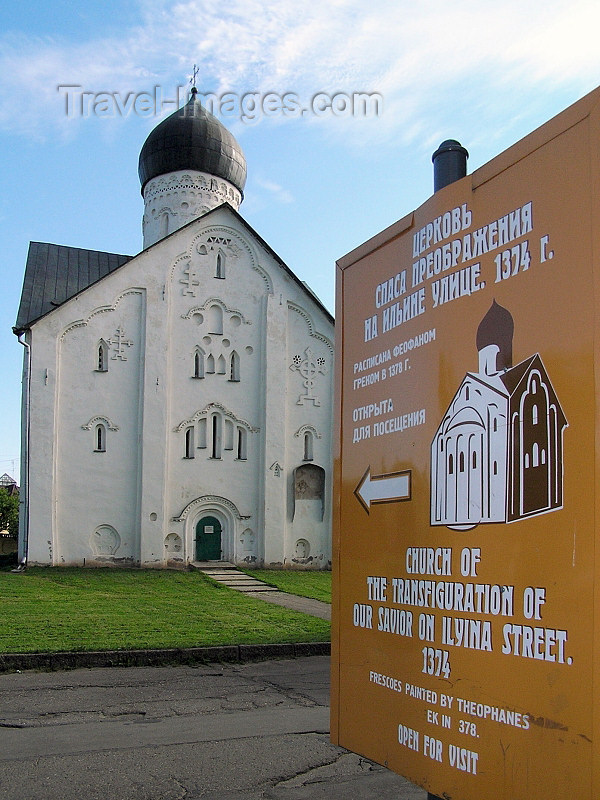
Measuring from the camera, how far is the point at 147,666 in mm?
10531

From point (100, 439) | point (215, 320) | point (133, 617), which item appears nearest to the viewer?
point (133, 617)

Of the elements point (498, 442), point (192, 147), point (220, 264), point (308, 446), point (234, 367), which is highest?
point (192, 147)

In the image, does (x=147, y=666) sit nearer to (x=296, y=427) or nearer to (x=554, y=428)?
(x=554, y=428)

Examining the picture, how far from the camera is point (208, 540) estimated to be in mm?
27328

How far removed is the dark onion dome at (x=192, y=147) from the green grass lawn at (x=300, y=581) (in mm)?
16403

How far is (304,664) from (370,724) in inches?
323

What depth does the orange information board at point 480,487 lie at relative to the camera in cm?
224

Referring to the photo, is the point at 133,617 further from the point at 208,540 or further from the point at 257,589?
the point at 208,540

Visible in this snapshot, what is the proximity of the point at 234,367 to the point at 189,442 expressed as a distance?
121 inches

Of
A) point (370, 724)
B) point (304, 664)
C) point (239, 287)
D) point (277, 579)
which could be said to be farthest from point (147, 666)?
point (239, 287)

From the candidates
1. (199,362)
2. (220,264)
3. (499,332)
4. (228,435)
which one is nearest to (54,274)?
(220,264)

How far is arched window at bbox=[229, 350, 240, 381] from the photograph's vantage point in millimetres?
28034

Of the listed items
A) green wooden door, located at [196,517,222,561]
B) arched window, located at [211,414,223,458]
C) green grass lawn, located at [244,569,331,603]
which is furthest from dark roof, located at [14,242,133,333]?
green grass lawn, located at [244,569,331,603]

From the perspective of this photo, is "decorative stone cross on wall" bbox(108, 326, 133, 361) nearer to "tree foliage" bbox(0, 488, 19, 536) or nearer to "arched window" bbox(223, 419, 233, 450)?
"arched window" bbox(223, 419, 233, 450)
